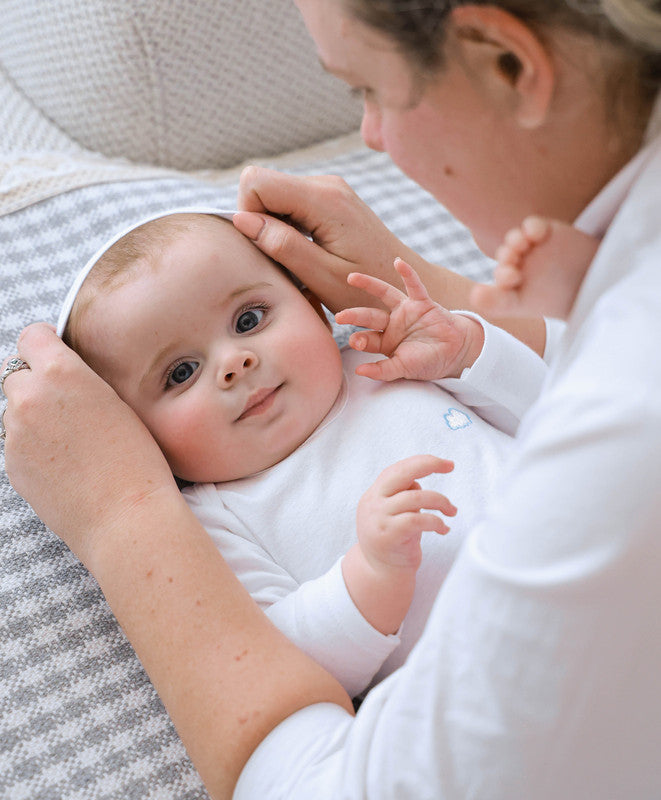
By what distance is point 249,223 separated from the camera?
1.16m

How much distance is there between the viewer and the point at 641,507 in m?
0.51

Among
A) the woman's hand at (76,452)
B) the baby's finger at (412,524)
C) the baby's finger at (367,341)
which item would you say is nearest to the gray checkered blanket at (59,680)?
the woman's hand at (76,452)

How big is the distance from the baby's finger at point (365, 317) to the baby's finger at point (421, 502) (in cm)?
34

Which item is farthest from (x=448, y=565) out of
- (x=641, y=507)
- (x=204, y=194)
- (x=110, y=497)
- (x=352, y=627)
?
(x=204, y=194)

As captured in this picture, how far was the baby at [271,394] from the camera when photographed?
1050mm

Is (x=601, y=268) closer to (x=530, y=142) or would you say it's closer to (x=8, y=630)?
(x=530, y=142)

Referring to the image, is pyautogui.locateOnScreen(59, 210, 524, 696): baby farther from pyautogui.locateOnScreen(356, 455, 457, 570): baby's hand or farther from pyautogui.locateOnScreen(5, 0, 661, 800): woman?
pyautogui.locateOnScreen(5, 0, 661, 800): woman

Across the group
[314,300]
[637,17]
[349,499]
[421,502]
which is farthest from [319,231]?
[637,17]

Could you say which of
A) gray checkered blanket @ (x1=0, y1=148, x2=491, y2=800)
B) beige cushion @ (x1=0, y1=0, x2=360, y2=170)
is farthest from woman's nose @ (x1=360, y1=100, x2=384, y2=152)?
beige cushion @ (x1=0, y1=0, x2=360, y2=170)

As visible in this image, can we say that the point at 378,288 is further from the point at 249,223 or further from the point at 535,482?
the point at 535,482

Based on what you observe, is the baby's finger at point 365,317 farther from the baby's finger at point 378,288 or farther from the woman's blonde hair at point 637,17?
the woman's blonde hair at point 637,17

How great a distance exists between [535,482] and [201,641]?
416mm

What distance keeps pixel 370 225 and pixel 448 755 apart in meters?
0.82

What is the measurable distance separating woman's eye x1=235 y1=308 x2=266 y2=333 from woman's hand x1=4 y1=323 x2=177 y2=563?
0.63 ft
